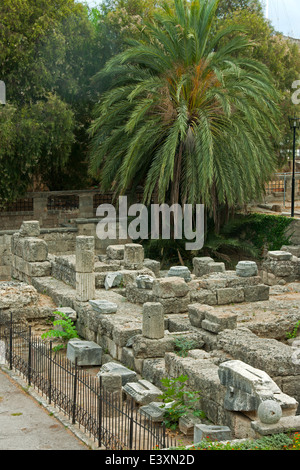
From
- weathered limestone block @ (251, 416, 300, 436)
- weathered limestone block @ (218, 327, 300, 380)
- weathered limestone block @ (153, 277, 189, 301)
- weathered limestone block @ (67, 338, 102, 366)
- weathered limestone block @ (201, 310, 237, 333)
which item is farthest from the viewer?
weathered limestone block @ (153, 277, 189, 301)

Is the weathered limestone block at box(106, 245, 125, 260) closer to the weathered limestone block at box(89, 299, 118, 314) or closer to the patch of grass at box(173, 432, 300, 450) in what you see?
the weathered limestone block at box(89, 299, 118, 314)

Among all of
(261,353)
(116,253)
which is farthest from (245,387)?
(116,253)

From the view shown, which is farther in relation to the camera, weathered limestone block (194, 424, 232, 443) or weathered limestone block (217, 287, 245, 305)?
weathered limestone block (217, 287, 245, 305)

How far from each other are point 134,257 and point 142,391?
7.95 m

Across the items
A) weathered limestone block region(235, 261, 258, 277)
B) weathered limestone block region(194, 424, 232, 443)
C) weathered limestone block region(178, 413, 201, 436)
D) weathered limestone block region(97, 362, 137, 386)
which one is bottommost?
weathered limestone block region(178, 413, 201, 436)

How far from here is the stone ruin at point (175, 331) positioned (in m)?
11.2

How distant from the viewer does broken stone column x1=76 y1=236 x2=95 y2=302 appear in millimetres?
18016

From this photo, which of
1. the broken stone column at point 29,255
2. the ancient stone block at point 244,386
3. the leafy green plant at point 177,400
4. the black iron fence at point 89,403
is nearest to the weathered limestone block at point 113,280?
the broken stone column at point 29,255

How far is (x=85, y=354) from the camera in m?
15.8

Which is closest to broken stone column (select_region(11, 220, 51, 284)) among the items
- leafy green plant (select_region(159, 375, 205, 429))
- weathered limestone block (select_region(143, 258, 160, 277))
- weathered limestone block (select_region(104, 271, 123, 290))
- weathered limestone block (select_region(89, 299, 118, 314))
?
weathered limestone block (select_region(104, 271, 123, 290))

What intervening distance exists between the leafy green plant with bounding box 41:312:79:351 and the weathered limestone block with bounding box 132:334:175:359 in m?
2.59

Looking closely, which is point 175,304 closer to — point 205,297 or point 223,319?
point 205,297
